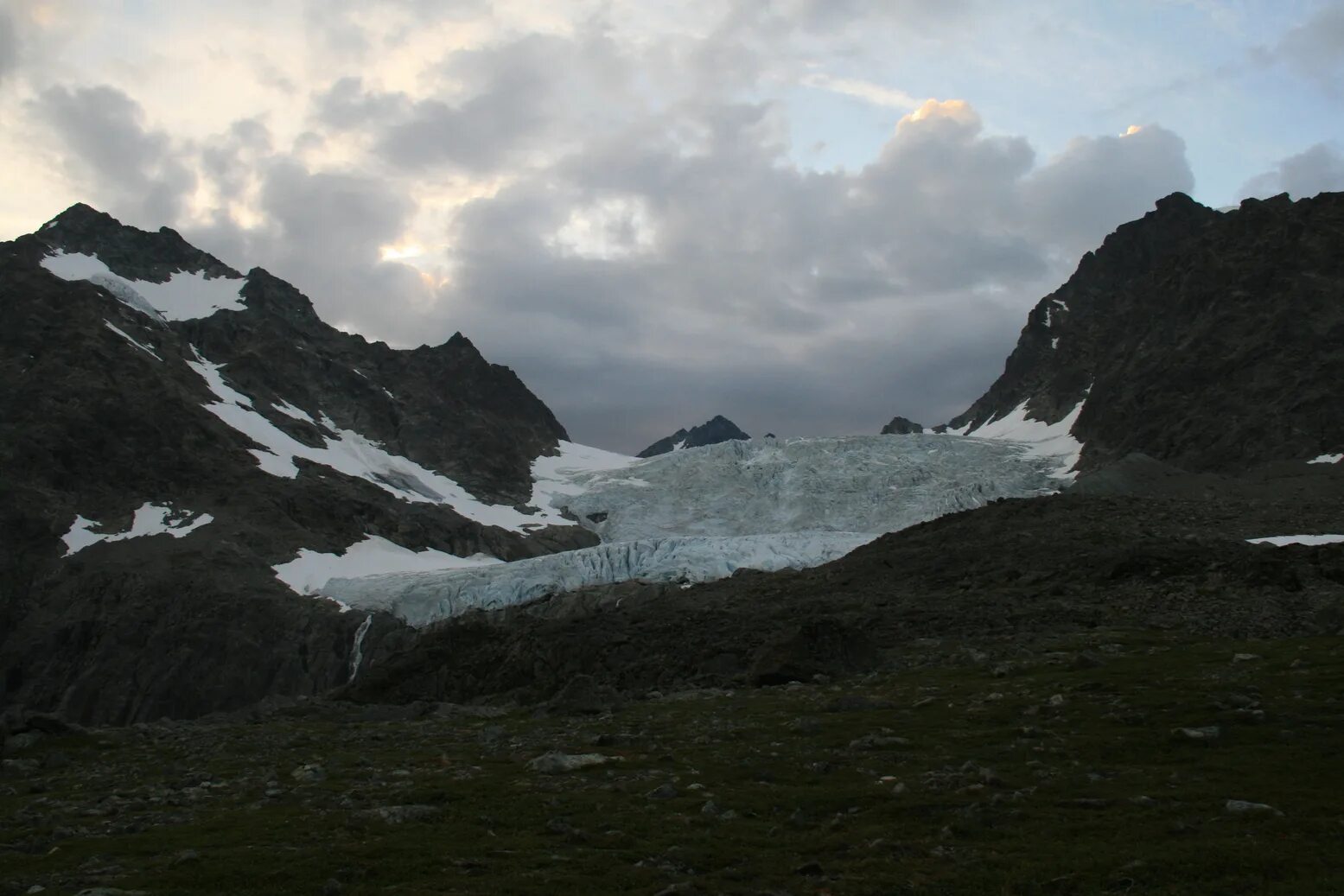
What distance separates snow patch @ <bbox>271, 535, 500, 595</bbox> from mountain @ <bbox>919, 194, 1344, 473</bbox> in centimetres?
7144

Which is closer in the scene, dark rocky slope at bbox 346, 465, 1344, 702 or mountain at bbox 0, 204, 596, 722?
dark rocky slope at bbox 346, 465, 1344, 702

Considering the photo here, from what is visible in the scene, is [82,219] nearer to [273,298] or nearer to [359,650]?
[273,298]

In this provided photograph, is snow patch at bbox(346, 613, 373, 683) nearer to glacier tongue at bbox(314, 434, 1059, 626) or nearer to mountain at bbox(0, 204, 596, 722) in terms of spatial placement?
mountain at bbox(0, 204, 596, 722)

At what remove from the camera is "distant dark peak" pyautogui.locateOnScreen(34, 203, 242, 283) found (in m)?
184

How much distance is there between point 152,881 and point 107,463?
117m

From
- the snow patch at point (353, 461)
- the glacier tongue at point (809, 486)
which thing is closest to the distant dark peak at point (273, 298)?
the snow patch at point (353, 461)

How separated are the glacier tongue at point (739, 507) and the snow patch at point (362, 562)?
607 centimetres

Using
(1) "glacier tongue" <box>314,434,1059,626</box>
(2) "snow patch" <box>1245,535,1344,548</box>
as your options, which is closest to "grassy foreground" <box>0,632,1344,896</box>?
(2) "snow patch" <box>1245,535,1344,548</box>

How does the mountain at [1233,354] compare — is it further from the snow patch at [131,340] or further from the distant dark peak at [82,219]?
the distant dark peak at [82,219]

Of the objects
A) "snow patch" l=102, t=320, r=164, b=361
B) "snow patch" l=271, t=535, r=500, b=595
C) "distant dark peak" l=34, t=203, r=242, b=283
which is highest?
"distant dark peak" l=34, t=203, r=242, b=283

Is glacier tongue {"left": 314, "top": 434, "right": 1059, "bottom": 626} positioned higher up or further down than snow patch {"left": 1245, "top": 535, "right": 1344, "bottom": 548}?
higher up

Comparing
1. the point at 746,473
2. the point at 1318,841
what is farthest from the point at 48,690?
the point at 1318,841

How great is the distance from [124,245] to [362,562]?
113343mm

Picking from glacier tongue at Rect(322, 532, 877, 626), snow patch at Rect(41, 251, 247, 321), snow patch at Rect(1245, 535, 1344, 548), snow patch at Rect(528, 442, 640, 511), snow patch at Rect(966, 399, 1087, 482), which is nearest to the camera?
snow patch at Rect(1245, 535, 1344, 548)
